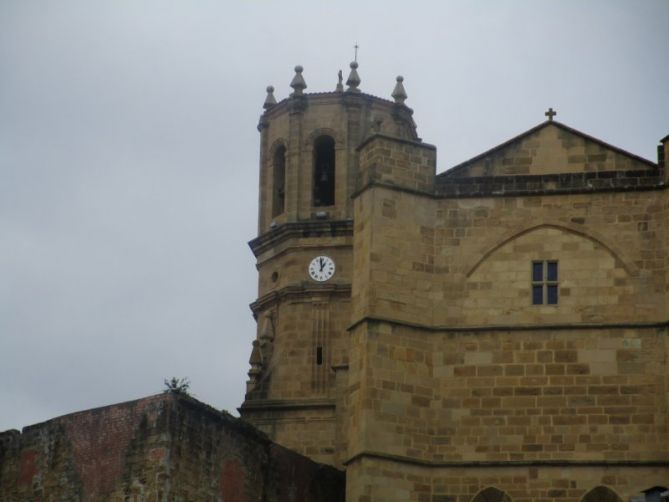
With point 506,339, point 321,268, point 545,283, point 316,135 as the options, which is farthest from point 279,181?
point 506,339

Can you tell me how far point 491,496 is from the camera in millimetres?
37750

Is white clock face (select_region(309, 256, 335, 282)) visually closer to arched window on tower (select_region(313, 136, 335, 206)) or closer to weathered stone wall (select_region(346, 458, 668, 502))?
arched window on tower (select_region(313, 136, 335, 206))

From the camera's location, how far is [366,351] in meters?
38.0

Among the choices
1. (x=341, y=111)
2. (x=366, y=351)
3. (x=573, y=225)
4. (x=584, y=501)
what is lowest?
(x=584, y=501)

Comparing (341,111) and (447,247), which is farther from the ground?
(341,111)

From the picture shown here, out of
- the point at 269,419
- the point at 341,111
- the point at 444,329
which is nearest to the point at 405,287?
the point at 444,329

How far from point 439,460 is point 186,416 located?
4.44 meters

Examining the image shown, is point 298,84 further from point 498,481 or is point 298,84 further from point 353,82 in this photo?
point 498,481

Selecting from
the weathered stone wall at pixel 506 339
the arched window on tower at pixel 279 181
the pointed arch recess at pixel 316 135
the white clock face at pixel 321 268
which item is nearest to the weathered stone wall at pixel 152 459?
the weathered stone wall at pixel 506 339

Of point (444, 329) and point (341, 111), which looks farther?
point (341, 111)

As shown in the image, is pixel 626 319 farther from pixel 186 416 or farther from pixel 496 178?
pixel 186 416

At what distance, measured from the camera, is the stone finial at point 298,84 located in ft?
173

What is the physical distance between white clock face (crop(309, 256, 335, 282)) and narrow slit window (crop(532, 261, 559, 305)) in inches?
464

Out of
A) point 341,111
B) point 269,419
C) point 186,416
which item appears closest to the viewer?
point 186,416
